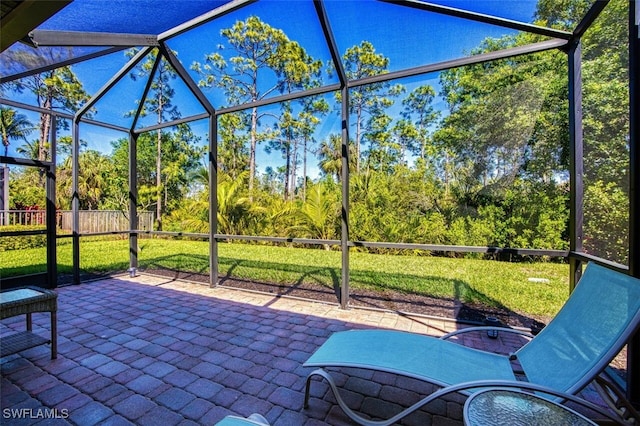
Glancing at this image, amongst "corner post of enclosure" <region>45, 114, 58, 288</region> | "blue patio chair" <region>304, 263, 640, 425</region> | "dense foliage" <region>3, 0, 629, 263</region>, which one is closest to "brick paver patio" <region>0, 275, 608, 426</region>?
"blue patio chair" <region>304, 263, 640, 425</region>

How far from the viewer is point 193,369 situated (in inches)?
108

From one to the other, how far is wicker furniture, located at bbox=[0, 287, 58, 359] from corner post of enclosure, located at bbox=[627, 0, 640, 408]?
4.98m

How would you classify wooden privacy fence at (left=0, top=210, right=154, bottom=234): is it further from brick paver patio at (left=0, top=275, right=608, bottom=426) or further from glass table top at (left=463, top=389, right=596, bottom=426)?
glass table top at (left=463, top=389, right=596, bottom=426)

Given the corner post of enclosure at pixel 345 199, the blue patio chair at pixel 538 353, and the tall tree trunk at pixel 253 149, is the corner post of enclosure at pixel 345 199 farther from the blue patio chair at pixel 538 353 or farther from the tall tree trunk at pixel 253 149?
the tall tree trunk at pixel 253 149

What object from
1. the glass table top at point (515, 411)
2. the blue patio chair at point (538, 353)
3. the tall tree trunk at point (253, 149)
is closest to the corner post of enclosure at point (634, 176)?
the blue patio chair at point (538, 353)

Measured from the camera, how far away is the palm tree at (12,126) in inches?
183

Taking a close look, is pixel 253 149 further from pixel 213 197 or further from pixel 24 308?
pixel 24 308

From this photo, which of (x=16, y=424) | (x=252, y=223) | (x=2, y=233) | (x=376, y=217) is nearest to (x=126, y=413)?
(x=16, y=424)

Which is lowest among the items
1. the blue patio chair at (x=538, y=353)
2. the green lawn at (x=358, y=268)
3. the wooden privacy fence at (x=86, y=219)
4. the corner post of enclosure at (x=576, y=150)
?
the green lawn at (x=358, y=268)

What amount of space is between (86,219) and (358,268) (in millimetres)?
6290

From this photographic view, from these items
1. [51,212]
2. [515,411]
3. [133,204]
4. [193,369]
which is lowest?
[193,369]

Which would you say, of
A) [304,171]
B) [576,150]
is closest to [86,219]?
[304,171]

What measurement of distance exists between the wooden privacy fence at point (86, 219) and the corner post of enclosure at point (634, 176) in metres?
8.01

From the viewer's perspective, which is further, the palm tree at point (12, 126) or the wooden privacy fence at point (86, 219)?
the wooden privacy fence at point (86, 219)
